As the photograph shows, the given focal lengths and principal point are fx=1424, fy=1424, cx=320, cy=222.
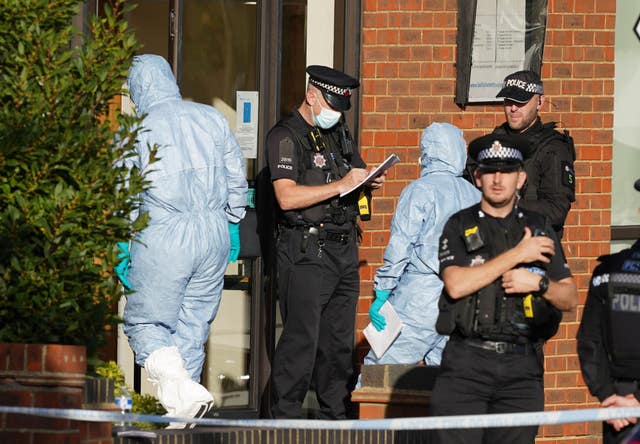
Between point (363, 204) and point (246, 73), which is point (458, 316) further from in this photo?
point (246, 73)

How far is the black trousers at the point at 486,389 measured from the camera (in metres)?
6.24

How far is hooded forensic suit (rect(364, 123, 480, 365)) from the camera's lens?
26.5 ft

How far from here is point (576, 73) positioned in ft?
31.9

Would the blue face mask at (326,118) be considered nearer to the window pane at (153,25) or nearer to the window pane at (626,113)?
the window pane at (153,25)

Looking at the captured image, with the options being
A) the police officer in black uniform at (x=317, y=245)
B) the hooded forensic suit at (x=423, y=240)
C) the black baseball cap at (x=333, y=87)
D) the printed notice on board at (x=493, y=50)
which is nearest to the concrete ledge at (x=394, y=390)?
the hooded forensic suit at (x=423, y=240)

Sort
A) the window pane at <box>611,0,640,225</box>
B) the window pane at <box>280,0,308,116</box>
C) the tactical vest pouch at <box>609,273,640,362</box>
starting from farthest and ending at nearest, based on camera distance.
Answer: the window pane at <box>611,0,640,225</box> → the window pane at <box>280,0,308,116</box> → the tactical vest pouch at <box>609,273,640,362</box>

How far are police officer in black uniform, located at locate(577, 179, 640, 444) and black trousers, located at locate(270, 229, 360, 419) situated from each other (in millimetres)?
2427

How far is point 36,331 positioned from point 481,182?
206 cm

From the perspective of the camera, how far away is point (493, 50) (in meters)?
9.56

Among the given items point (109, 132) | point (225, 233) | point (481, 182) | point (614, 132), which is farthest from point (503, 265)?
point (614, 132)

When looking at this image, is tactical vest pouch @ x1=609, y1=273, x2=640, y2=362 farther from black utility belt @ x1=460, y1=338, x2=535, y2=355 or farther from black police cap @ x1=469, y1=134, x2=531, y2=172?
black police cap @ x1=469, y1=134, x2=531, y2=172

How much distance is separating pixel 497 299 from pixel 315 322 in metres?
2.25

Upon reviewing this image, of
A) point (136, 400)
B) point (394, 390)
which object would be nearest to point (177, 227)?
point (136, 400)

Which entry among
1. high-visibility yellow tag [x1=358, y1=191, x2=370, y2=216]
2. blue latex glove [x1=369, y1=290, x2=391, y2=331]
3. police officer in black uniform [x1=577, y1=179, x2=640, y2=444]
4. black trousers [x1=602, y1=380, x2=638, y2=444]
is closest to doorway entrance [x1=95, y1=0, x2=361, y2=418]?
high-visibility yellow tag [x1=358, y1=191, x2=370, y2=216]
